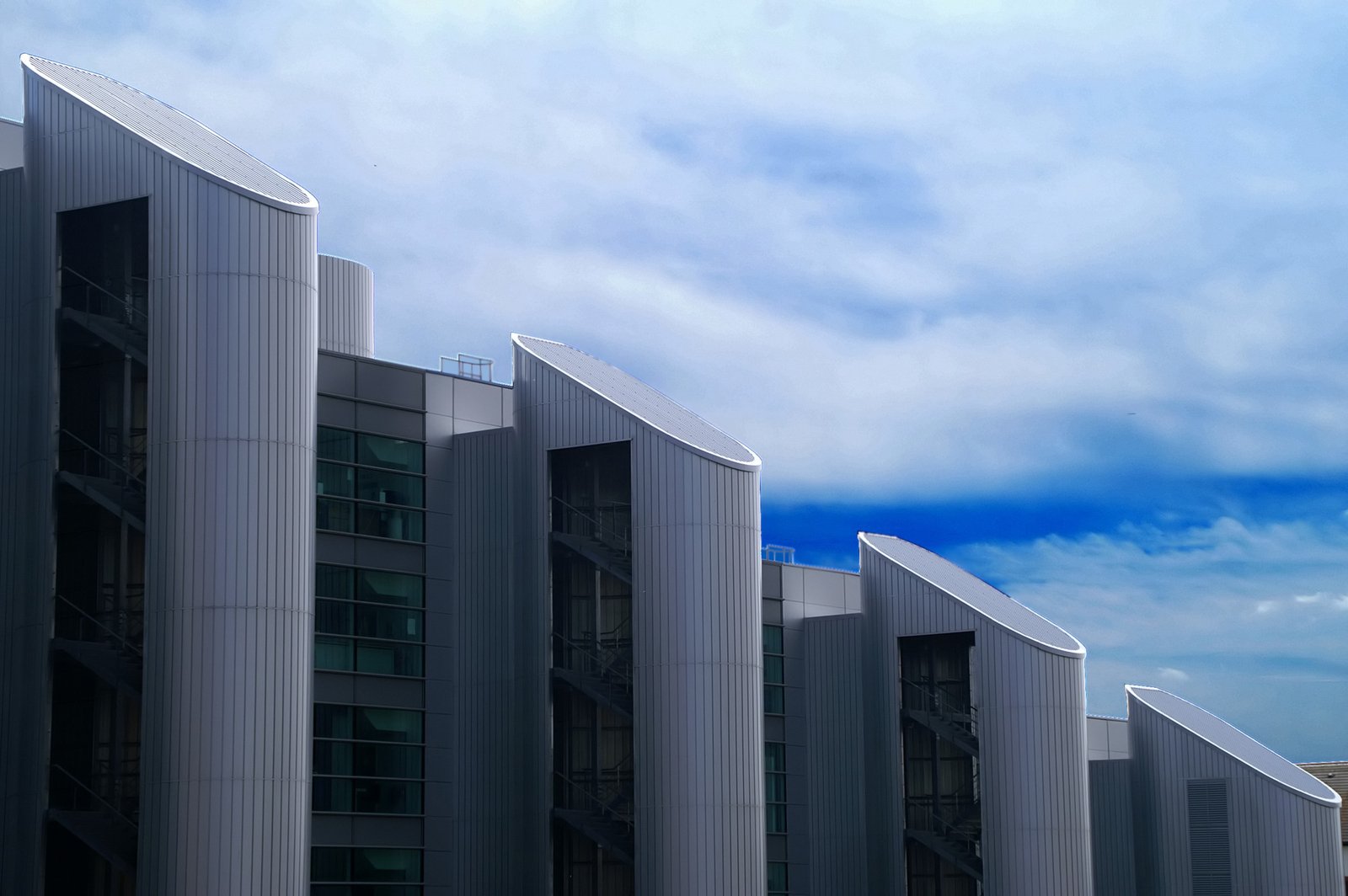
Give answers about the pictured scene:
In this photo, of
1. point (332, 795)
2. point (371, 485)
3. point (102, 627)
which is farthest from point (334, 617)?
point (102, 627)

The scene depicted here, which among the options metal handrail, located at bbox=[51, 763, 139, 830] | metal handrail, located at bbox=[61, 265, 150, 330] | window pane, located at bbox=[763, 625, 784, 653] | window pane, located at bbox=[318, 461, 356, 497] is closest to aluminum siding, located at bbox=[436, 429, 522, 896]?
window pane, located at bbox=[318, 461, 356, 497]

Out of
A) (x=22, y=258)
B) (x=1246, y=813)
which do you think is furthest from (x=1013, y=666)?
(x=22, y=258)

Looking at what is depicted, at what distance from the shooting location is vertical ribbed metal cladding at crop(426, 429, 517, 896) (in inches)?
1935

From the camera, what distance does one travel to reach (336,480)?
158ft

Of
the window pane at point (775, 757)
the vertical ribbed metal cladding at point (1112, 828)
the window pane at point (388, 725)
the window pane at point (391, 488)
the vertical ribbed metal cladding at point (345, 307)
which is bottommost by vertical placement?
the vertical ribbed metal cladding at point (1112, 828)

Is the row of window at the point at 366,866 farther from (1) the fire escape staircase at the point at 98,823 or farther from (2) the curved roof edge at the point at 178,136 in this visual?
(2) the curved roof edge at the point at 178,136

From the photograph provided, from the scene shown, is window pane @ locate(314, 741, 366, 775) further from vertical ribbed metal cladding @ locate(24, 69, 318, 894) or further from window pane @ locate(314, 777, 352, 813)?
vertical ribbed metal cladding @ locate(24, 69, 318, 894)

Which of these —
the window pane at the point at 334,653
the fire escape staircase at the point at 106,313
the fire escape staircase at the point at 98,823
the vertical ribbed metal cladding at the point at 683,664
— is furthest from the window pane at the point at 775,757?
the fire escape staircase at the point at 106,313

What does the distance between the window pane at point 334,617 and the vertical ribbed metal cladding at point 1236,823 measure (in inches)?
1324

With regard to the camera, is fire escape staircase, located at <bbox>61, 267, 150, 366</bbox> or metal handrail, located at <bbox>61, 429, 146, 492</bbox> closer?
metal handrail, located at <bbox>61, 429, 146, 492</bbox>

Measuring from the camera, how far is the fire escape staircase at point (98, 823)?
3862 cm

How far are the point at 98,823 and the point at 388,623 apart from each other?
37.6 feet

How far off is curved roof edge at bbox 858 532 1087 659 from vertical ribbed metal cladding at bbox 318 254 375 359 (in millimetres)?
18665

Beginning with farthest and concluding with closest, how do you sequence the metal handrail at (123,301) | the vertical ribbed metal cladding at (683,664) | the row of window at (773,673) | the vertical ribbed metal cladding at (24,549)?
the row of window at (773,673) → the vertical ribbed metal cladding at (683,664) → the metal handrail at (123,301) → the vertical ribbed metal cladding at (24,549)
